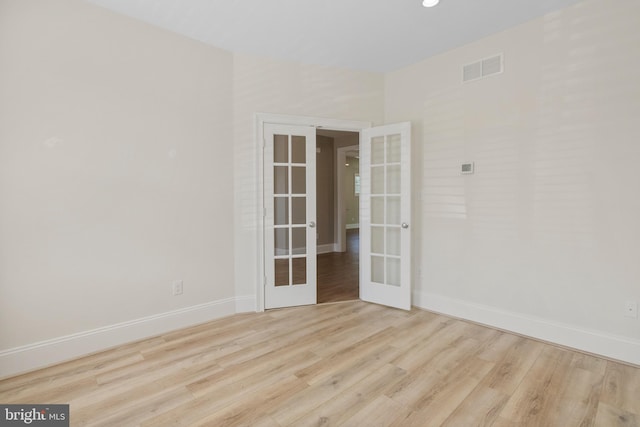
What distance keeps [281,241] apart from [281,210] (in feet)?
1.20

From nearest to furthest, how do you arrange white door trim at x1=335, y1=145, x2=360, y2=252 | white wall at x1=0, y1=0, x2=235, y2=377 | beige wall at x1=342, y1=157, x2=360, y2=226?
1. white wall at x1=0, y1=0, x2=235, y2=377
2. white door trim at x1=335, y1=145, x2=360, y2=252
3. beige wall at x1=342, y1=157, x2=360, y2=226

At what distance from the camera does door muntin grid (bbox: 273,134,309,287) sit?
368 centimetres

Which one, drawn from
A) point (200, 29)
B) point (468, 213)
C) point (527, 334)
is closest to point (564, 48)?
point (468, 213)

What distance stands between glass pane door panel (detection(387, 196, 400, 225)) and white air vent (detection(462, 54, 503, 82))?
4.85 ft

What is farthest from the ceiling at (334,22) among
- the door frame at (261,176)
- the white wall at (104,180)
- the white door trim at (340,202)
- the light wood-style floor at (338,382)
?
the white door trim at (340,202)

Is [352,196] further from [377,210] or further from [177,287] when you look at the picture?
[177,287]

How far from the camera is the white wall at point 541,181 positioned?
250 cm

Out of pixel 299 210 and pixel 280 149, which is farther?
pixel 299 210

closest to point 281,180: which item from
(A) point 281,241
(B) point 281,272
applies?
(A) point 281,241

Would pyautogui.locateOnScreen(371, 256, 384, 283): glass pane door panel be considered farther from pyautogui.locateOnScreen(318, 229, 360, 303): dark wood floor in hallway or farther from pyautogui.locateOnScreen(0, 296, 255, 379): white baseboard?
pyautogui.locateOnScreen(0, 296, 255, 379): white baseboard

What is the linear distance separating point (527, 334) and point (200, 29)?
419cm

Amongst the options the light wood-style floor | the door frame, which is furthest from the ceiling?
the light wood-style floor

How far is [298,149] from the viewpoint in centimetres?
374

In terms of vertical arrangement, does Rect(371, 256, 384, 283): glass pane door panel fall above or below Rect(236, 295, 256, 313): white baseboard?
above
